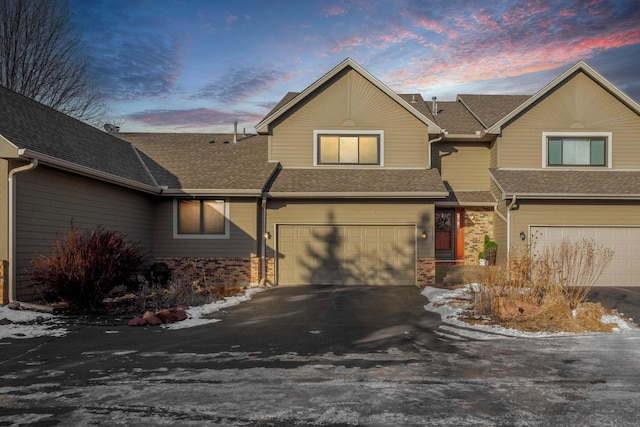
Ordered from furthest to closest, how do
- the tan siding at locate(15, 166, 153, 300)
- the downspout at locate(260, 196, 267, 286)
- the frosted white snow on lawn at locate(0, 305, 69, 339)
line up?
the downspout at locate(260, 196, 267, 286)
the tan siding at locate(15, 166, 153, 300)
the frosted white snow on lawn at locate(0, 305, 69, 339)

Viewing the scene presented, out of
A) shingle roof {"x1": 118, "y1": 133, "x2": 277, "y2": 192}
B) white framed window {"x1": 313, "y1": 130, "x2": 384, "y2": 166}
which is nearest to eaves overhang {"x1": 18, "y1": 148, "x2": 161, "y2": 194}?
shingle roof {"x1": 118, "y1": 133, "x2": 277, "y2": 192}

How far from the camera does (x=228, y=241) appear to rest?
18.0 m

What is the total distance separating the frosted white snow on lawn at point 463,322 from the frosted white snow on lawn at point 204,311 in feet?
15.9

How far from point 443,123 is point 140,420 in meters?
17.9

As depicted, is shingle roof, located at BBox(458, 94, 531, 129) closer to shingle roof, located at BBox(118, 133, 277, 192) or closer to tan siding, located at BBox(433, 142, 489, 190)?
tan siding, located at BBox(433, 142, 489, 190)

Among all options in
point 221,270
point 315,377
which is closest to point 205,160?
point 221,270

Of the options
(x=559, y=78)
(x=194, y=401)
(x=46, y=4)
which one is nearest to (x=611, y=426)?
(x=194, y=401)

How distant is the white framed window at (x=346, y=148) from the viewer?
1911 cm

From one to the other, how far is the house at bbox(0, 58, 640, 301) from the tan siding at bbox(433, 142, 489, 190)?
0.18 ft

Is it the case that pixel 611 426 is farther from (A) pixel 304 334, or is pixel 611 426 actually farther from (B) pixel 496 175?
(B) pixel 496 175

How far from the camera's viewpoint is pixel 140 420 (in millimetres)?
5074

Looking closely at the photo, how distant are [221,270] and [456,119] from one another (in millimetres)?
10963

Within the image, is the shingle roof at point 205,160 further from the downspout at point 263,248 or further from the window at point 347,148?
the window at point 347,148

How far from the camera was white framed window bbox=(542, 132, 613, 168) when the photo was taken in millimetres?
19203
